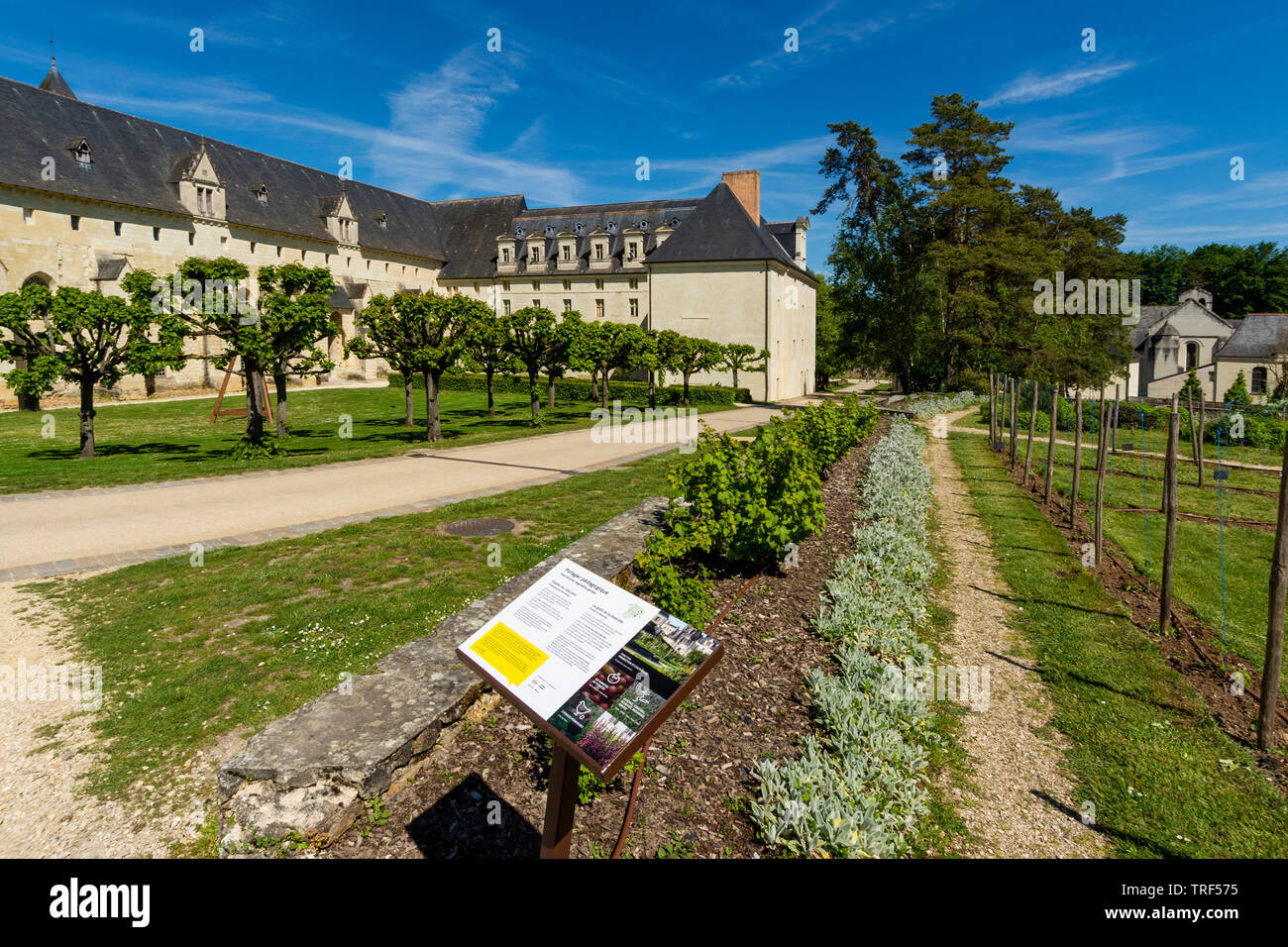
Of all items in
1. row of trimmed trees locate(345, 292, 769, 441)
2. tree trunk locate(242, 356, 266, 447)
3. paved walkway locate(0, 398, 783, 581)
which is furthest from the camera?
row of trimmed trees locate(345, 292, 769, 441)

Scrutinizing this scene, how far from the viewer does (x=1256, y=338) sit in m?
48.2

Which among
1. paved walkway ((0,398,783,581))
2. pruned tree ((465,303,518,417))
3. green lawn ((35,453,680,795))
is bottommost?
green lawn ((35,453,680,795))

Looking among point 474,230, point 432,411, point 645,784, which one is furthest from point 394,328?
point 474,230

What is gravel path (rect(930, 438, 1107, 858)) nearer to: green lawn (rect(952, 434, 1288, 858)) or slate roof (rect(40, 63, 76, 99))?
green lawn (rect(952, 434, 1288, 858))

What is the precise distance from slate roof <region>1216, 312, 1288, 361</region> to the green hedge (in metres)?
36.2

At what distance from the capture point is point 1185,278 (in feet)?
266

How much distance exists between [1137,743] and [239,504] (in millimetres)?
12141

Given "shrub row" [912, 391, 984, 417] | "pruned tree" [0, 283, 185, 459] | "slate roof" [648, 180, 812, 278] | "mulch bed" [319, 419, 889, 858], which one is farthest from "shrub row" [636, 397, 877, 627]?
"slate roof" [648, 180, 812, 278]

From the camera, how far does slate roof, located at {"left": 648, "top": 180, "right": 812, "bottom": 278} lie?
40938 mm

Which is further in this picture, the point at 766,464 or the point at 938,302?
the point at 938,302

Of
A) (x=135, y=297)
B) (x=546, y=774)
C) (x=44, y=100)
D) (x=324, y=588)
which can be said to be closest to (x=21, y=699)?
(x=324, y=588)

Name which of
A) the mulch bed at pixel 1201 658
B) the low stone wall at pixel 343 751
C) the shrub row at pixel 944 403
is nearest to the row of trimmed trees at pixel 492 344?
the shrub row at pixel 944 403
